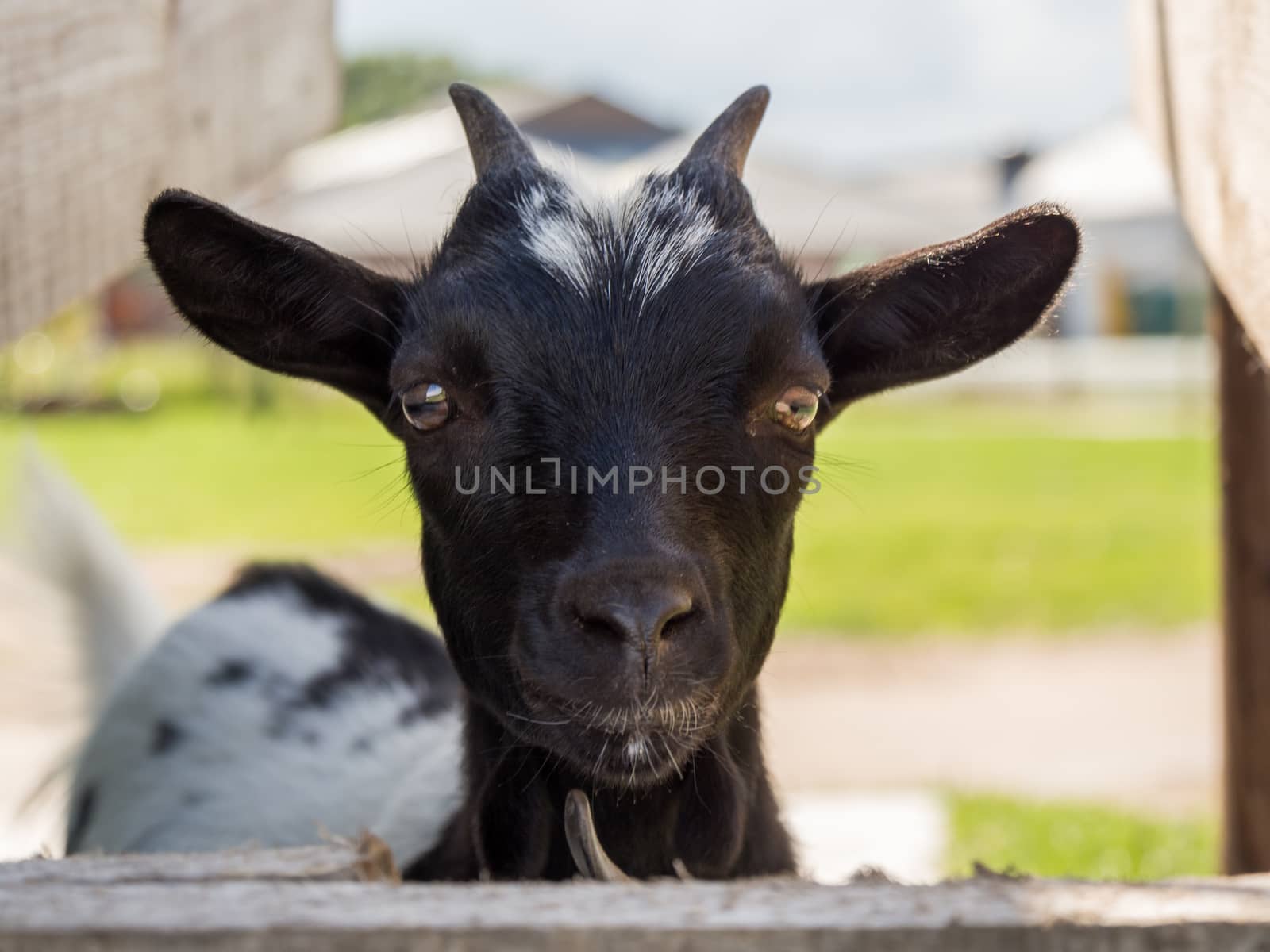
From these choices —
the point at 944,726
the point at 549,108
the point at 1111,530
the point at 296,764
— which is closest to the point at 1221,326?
the point at 296,764

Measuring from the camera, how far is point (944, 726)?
6.77 metres

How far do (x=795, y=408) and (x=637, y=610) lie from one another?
54 centimetres

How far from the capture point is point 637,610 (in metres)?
1.69

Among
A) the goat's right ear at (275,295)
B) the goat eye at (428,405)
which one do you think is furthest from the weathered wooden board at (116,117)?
the goat eye at (428,405)

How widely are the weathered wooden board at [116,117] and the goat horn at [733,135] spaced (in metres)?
1.03

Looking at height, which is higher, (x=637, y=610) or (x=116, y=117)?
(x=116, y=117)

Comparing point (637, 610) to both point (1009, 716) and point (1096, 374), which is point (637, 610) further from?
point (1096, 374)

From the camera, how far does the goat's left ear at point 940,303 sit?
85.3 inches

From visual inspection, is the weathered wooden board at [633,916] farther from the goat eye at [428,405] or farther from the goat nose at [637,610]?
the goat eye at [428,405]

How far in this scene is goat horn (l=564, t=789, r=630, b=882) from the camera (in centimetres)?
181

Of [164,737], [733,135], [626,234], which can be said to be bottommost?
[164,737]

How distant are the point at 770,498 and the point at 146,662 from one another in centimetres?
213

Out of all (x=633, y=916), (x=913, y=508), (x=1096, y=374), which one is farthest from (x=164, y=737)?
(x=1096, y=374)

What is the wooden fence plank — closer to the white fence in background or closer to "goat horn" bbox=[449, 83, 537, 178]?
"goat horn" bbox=[449, 83, 537, 178]
